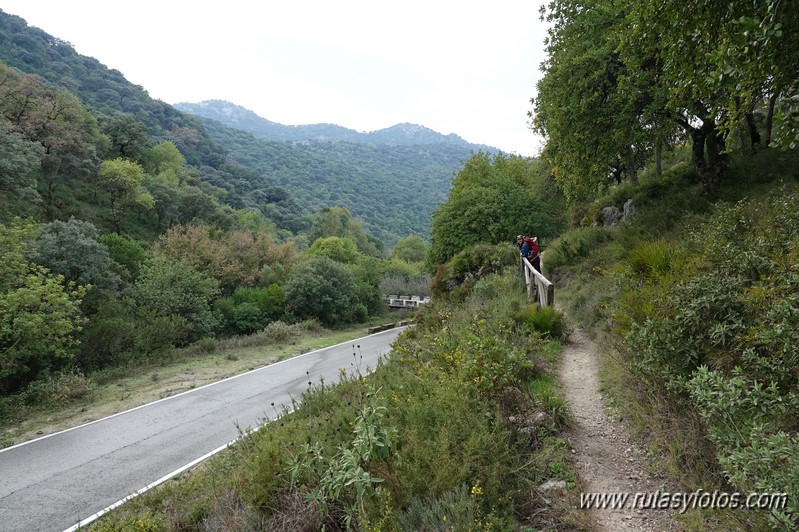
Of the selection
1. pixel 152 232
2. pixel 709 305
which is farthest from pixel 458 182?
pixel 152 232

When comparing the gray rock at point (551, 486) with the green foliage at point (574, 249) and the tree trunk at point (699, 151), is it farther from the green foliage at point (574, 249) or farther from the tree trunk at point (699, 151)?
the tree trunk at point (699, 151)

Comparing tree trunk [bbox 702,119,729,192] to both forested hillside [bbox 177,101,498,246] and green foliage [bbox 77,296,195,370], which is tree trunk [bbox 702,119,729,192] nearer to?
green foliage [bbox 77,296,195,370]

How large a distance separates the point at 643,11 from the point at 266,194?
102914 millimetres

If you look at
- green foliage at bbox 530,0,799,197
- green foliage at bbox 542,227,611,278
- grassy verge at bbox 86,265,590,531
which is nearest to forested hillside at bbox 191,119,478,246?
green foliage at bbox 542,227,611,278

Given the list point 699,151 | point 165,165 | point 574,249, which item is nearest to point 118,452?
point 574,249

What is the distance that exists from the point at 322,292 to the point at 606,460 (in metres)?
32.8

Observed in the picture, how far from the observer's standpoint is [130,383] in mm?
14703

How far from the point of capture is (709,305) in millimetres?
3742

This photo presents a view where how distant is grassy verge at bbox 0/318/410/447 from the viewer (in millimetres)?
11141

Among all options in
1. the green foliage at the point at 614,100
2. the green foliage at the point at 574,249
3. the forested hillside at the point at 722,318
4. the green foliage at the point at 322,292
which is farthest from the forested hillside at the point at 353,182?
the forested hillside at the point at 722,318

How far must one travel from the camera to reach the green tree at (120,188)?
48438 mm

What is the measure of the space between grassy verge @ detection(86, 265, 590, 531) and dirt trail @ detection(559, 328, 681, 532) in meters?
0.17

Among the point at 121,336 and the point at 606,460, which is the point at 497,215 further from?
the point at 606,460

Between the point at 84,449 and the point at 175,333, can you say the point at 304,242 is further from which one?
the point at 84,449
